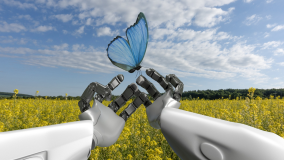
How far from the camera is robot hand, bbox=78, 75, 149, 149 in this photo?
92 centimetres

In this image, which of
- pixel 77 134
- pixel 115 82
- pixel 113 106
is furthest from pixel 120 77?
pixel 77 134

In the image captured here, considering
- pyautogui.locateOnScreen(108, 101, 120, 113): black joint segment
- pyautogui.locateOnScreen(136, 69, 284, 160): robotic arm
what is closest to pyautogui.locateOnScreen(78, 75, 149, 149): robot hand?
pyautogui.locateOnScreen(108, 101, 120, 113): black joint segment

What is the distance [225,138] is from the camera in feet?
1.96

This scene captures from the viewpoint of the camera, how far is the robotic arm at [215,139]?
55 cm

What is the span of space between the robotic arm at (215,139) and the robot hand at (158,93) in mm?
167

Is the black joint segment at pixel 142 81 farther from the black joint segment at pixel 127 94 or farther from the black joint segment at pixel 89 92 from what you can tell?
the black joint segment at pixel 89 92

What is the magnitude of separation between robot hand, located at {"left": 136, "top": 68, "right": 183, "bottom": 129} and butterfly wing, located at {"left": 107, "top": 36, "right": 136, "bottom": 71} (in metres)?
0.11

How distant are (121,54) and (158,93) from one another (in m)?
0.33

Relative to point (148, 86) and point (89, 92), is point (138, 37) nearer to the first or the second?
point (148, 86)

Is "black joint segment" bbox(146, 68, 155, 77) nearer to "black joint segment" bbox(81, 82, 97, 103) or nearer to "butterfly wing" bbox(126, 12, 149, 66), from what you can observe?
"butterfly wing" bbox(126, 12, 149, 66)

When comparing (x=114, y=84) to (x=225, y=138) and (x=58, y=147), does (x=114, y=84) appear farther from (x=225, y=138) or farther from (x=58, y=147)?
(x=225, y=138)

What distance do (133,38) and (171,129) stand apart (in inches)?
21.7

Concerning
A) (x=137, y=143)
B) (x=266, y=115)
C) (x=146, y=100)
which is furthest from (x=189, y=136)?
(x=266, y=115)

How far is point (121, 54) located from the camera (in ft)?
3.32
